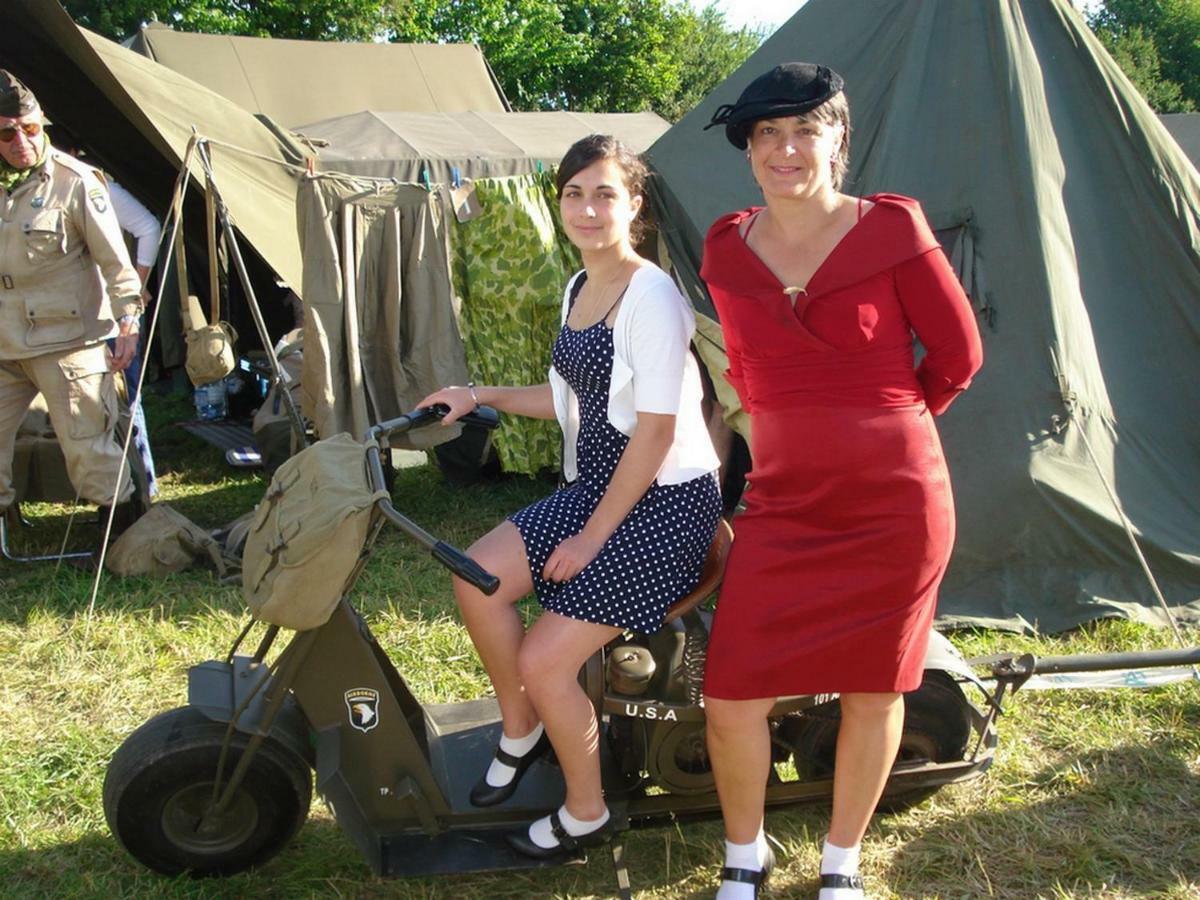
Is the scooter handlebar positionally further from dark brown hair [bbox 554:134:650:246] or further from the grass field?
the grass field

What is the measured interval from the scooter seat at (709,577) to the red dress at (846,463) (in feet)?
0.49

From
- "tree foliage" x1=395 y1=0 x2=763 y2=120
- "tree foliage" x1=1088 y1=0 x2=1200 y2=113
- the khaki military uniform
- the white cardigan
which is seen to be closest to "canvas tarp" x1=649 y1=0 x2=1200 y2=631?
the white cardigan

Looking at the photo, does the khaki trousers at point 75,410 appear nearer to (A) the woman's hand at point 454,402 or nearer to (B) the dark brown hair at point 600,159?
(A) the woman's hand at point 454,402

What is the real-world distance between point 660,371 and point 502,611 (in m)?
0.66

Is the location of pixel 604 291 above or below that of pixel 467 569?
above

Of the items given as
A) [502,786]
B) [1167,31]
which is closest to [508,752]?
[502,786]

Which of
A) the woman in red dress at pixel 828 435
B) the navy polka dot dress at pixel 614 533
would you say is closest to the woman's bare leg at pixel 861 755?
the woman in red dress at pixel 828 435

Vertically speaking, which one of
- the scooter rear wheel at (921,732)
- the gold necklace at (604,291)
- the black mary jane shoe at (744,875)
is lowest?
the black mary jane shoe at (744,875)

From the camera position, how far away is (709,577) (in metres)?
2.59

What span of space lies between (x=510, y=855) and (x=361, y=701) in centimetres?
50

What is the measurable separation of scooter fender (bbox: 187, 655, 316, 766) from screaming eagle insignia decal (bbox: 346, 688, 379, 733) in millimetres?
181

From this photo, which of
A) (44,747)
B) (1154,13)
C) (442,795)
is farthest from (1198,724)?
(1154,13)

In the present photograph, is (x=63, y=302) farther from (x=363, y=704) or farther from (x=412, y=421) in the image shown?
(x=363, y=704)

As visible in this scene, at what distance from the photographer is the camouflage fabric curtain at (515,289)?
534cm
